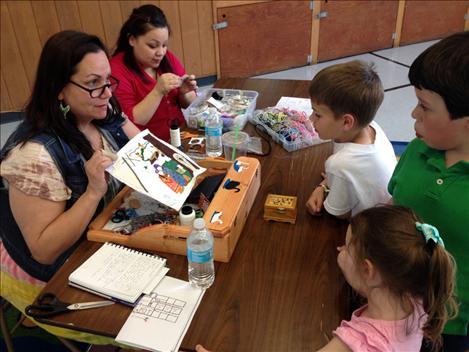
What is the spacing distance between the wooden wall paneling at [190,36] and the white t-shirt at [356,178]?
115 inches

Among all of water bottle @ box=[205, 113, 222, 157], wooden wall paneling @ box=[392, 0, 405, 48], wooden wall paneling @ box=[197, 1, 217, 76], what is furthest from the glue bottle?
wooden wall paneling @ box=[392, 0, 405, 48]

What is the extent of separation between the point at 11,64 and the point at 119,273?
10.1 ft

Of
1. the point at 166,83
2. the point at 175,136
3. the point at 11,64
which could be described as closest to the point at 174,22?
the point at 11,64

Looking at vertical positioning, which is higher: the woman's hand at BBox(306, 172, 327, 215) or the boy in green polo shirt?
the boy in green polo shirt

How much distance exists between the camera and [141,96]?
2102mm

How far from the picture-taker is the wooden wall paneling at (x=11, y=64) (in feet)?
10.8

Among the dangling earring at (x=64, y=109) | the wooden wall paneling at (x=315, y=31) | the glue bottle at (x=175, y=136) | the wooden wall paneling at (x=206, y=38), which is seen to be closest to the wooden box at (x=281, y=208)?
the glue bottle at (x=175, y=136)

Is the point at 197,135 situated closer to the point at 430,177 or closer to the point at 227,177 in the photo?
the point at 227,177

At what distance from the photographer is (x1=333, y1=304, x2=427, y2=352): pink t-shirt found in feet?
2.92

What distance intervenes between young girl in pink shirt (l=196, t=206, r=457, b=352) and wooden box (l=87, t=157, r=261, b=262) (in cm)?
32

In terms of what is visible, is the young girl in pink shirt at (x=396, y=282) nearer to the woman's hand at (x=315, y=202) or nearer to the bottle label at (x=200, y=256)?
the bottle label at (x=200, y=256)

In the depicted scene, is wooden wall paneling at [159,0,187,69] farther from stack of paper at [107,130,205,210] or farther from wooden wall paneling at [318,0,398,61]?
stack of paper at [107,130,205,210]

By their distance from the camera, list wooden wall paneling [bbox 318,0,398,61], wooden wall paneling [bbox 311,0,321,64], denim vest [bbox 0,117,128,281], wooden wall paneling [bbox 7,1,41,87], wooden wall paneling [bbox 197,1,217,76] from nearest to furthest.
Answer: denim vest [bbox 0,117,128,281]
wooden wall paneling [bbox 7,1,41,87]
wooden wall paneling [bbox 197,1,217,76]
wooden wall paneling [bbox 311,0,321,64]
wooden wall paneling [bbox 318,0,398,61]

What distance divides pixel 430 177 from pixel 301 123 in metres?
0.80
